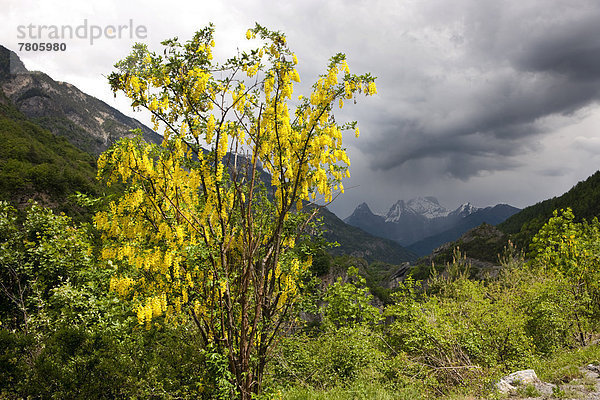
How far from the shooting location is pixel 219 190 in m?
6.10

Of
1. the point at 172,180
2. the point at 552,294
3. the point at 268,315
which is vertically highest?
the point at 172,180

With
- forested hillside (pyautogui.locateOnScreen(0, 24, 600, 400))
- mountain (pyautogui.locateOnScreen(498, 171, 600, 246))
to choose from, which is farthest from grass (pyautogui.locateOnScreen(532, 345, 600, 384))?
mountain (pyautogui.locateOnScreen(498, 171, 600, 246))

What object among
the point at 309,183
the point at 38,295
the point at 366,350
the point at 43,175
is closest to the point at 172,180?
the point at 309,183

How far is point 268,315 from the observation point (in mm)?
6484

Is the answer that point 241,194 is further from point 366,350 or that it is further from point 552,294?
point 552,294

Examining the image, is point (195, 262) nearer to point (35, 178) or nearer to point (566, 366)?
point (566, 366)

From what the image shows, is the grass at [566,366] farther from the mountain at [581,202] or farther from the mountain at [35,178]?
the mountain at [581,202]

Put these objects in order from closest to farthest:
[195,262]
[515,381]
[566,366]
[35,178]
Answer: [195,262] < [515,381] < [566,366] < [35,178]

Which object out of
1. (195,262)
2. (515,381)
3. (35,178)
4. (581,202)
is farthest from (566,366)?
→ (581,202)

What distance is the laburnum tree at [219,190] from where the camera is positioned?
5.78 meters

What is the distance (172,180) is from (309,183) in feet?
Result: 9.48

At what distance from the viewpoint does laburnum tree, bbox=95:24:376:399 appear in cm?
578

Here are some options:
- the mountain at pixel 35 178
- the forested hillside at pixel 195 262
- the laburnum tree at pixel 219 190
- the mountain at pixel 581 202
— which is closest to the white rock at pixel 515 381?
the forested hillside at pixel 195 262

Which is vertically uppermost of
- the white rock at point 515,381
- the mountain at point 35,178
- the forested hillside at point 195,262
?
the mountain at point 35,178
